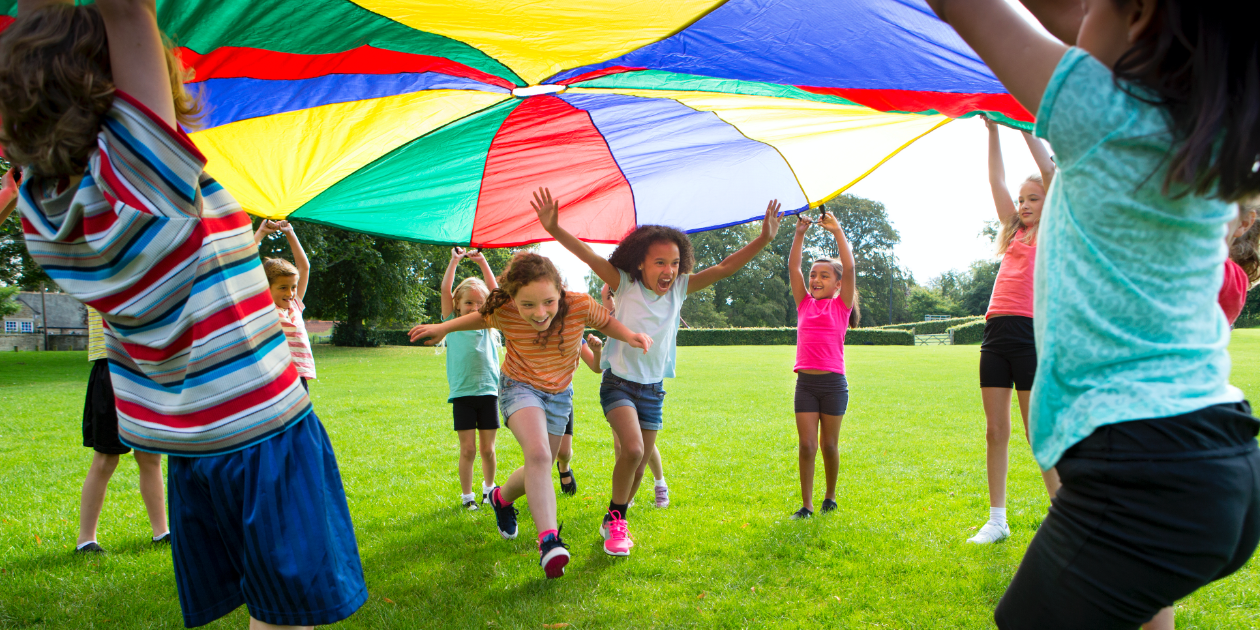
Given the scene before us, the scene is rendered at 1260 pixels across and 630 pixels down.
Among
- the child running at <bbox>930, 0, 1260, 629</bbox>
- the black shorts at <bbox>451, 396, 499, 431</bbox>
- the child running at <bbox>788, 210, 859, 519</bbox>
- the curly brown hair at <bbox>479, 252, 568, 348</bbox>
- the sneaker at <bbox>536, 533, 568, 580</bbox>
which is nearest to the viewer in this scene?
the child running at <bbox>930, 0, 1260, 629</bbox>

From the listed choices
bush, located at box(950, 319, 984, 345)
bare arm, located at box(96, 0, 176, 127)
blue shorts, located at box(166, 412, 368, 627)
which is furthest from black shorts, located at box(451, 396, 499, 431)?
bush, located at box(950, 319, 984, 345)

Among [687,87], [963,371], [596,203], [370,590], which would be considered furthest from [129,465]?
[963,371]

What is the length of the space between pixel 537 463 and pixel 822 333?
2.19 metres

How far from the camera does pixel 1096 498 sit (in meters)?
1.14

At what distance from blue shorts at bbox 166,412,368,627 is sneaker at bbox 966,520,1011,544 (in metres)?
3.42

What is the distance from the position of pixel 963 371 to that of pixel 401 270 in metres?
18.7

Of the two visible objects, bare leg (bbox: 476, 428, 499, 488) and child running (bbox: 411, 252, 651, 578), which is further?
bare leg (bbox: 476, 428, 499, 488)

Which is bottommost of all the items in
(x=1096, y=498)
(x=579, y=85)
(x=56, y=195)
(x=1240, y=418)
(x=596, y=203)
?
(x=1096, y=498)

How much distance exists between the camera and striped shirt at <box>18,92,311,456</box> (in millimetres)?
1440

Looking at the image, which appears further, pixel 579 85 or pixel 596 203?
pixel 596 203

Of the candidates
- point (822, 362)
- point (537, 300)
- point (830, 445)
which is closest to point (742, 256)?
point (822, 362)

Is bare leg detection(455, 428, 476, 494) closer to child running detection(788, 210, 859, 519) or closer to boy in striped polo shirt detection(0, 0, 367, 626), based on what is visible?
child running detection(788, 210, 859, 519)

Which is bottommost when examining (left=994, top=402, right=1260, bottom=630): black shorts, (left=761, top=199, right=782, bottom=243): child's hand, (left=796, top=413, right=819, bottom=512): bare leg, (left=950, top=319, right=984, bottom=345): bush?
(left=950, top=319, right=984, bottom=345): bush

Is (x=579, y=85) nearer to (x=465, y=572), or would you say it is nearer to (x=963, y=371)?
(x=465, y=572)
